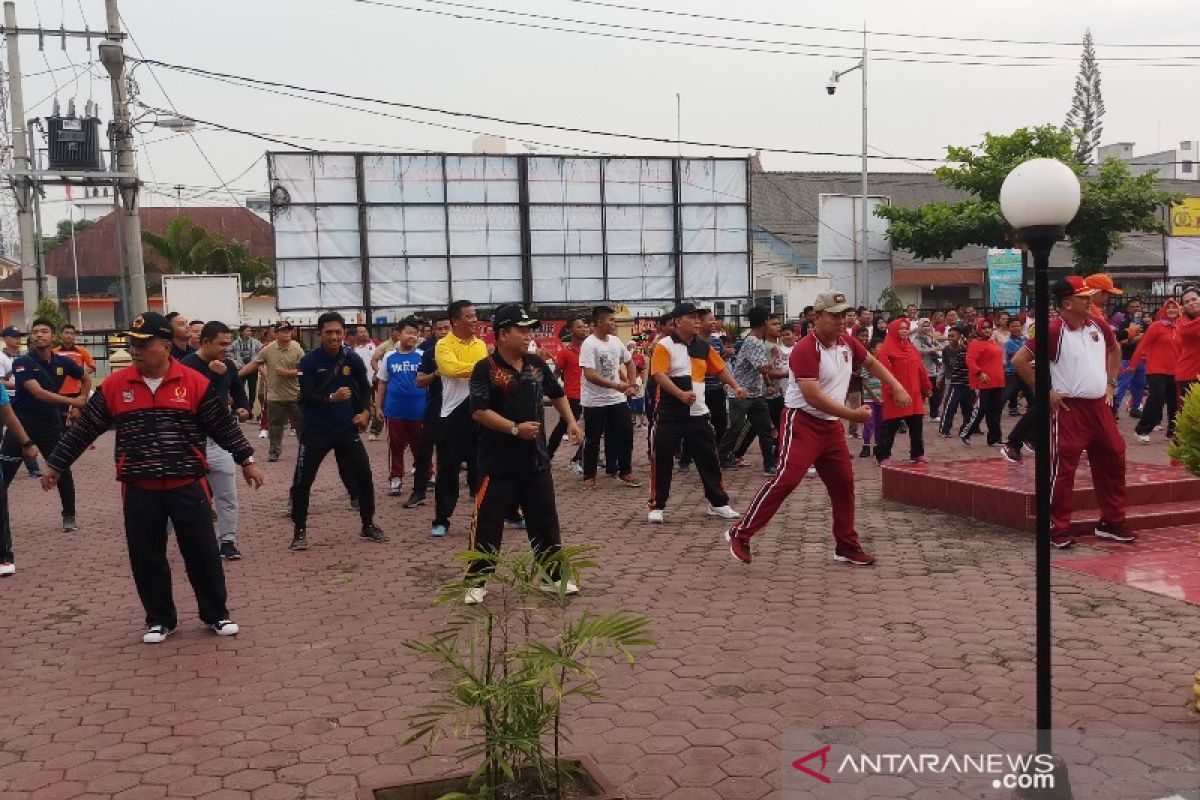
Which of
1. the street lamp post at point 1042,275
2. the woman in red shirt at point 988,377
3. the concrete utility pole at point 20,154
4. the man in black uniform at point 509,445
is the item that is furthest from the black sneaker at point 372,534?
the concrete utility pole at point 20,154

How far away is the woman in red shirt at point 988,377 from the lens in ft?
44.0

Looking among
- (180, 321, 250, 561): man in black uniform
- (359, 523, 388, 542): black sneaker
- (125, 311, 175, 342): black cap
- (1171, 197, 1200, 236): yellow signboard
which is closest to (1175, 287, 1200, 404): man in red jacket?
(359, 523, 388, 542): black sneaker

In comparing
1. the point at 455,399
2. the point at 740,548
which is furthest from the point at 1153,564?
the point at 455,399

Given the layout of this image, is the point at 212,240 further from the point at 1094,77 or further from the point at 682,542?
the point at 1094,77

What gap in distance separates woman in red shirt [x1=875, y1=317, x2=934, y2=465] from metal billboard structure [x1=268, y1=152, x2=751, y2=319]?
13517mm

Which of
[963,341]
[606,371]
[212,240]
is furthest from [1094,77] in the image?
[606,371]

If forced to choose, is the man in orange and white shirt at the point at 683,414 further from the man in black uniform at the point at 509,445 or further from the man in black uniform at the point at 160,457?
the man in black uniform at the point at 160,457

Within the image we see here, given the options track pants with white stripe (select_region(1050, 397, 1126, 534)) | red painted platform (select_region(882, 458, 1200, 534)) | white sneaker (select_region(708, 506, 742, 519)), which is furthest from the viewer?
white sneaker (select_region(708, 506, 742, 519))

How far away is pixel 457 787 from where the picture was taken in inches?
144

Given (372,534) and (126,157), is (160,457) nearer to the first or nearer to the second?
(372,534)

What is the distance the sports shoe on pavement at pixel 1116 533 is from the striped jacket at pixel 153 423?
19.7ft

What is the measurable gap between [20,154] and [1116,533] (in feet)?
88.1

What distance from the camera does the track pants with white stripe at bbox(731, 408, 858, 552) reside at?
23.5ft

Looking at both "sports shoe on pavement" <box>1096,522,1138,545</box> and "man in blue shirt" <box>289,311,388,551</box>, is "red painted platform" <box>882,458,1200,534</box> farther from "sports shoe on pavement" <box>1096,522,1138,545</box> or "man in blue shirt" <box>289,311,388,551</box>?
"man in blue shirt" <box>289,311,388,551</box>
